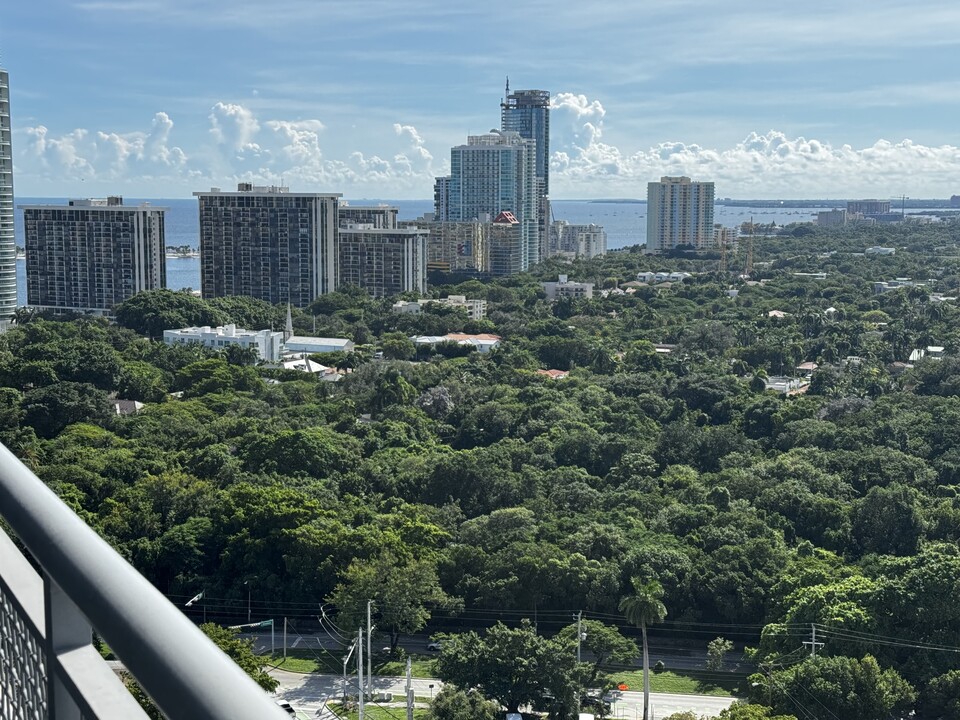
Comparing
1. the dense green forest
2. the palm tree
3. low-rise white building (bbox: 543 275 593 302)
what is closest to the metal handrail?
the dense green forest

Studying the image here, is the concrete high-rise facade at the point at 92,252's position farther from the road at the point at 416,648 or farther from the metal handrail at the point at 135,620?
the metal handrail at the point at 135,620

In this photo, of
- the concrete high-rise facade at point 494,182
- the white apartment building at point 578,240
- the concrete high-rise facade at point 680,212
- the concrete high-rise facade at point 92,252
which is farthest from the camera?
the white apartment building at point 578,240

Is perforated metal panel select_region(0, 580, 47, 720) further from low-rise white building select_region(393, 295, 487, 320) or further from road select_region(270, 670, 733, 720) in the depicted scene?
low-rise white building select_region(393, 295, 487, 320)

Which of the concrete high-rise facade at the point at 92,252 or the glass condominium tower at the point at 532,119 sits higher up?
the glass condominium tower at the point at 532,119

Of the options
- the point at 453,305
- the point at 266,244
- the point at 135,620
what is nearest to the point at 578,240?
the point at 266,244

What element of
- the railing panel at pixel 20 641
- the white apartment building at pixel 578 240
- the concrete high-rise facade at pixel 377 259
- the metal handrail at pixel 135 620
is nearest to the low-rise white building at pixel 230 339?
the concrete high-rise facade at pixel 377 259

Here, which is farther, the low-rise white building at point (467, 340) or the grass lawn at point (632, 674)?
the low-rise white building at point (467, 340)

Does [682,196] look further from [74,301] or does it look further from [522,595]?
[522,595]
